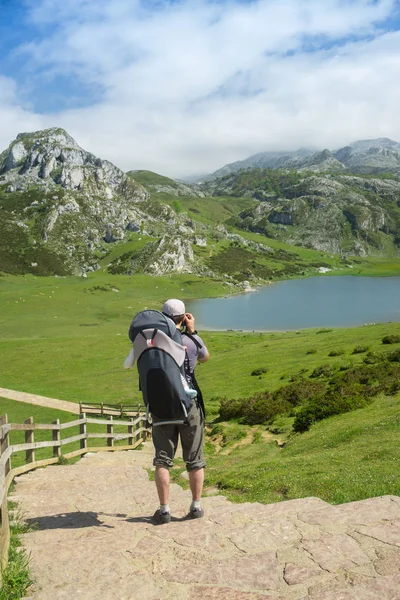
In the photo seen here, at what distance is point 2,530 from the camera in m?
6.71

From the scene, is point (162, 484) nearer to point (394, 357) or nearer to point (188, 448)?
point (188, 448)

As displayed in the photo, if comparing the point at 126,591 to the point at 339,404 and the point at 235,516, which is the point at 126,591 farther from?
the point at 339,404

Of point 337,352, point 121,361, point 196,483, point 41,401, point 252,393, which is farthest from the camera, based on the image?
point 121,361

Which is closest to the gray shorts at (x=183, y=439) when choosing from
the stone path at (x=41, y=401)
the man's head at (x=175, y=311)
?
the man's head at (x=175, y=311)

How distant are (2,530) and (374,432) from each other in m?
15.3

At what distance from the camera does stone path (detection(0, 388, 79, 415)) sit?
38.5 metres

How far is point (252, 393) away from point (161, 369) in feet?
102

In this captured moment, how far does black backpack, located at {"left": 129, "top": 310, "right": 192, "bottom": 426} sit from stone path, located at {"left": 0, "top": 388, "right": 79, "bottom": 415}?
30.5 m

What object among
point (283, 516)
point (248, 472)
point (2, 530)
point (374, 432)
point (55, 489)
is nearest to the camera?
point (2, 530)

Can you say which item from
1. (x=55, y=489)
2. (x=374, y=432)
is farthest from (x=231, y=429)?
(x=55, y=489)

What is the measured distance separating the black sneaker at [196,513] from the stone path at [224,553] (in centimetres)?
20

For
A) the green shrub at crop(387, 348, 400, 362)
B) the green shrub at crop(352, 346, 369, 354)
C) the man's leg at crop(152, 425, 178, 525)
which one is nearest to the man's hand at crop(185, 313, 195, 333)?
the man's leg at crop(152, 425, 178, 525)

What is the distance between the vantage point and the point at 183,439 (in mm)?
9078

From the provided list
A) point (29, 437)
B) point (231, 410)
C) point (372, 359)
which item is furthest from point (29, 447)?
point (372, 359)
